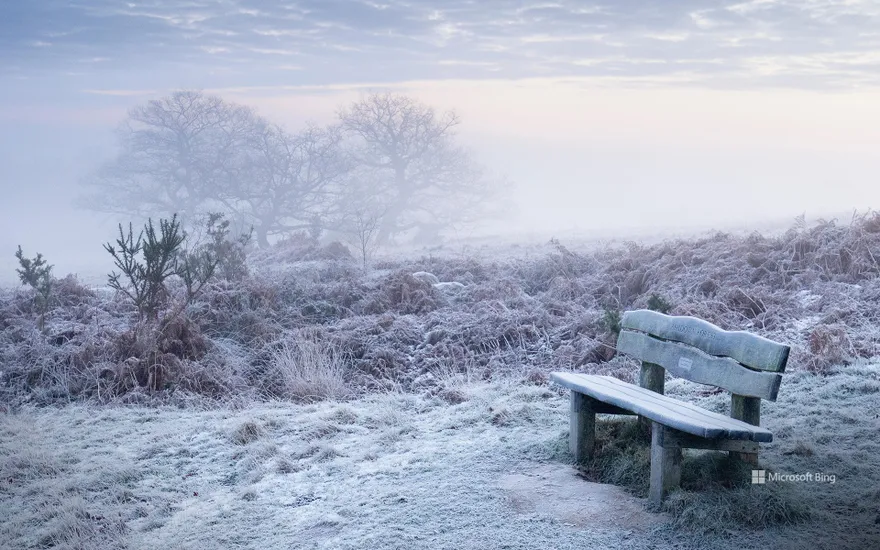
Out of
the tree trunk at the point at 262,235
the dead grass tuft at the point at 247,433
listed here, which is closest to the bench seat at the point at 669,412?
the dead grass tuft at the point at 247,433

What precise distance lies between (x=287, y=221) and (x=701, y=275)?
28.0 m

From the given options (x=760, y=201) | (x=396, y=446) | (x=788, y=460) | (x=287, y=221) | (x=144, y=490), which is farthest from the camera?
(x=760, y=201)

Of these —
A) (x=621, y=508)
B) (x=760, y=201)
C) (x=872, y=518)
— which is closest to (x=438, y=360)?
(x=621, y=508)

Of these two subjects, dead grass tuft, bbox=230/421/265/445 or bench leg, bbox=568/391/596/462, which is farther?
dead grass tuft, bbox=230/421/265/445

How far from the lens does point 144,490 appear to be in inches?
212

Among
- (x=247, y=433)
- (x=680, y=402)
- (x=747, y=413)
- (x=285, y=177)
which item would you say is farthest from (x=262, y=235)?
(x=747, y=413)

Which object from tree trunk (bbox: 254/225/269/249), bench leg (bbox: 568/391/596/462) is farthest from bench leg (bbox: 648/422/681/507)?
tree trunk (bbox: 254/225/269/249)

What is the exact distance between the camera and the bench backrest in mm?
4332

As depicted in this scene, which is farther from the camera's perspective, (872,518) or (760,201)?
(760,201)

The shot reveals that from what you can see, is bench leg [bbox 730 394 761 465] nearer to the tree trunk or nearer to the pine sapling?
the pine sapling

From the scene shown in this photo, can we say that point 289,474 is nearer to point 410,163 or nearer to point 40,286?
point 40,286

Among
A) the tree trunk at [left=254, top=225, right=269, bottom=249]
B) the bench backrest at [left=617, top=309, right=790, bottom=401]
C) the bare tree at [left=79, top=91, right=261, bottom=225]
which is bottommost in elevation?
the tree trunk at [left=254, top=225, right=269, bottom=249]

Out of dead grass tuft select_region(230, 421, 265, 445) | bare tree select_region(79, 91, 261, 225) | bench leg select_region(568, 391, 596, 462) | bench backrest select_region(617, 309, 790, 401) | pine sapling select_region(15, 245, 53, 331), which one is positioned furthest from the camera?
bare tree select_region(79, 91, 261, 225)

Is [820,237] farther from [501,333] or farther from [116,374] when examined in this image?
[116,374]
